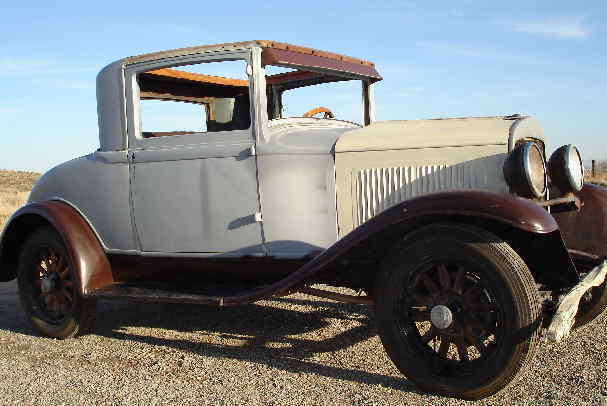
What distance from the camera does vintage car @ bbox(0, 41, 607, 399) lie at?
2910mm

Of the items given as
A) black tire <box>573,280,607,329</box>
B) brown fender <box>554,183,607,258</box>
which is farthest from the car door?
black tire <box>573,280,607,329</box>

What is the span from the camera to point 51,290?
14.8 feet

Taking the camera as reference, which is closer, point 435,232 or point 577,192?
point 435,232

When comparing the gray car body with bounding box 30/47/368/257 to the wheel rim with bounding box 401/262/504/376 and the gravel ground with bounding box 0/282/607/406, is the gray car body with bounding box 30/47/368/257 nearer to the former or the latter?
the gravel ground with bounding box 0/282/607/406

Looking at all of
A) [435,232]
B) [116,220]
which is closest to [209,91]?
[116,220]

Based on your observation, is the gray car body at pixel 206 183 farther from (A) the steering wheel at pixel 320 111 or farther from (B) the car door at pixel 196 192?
(A) the steering wheel at pixel 320 111

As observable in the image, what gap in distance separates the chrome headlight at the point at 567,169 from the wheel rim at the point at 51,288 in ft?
11.4

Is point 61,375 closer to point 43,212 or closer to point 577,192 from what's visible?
point 43,212

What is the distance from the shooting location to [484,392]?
284cm

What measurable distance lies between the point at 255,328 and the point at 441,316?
6.59 ft

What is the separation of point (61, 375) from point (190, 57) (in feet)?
7.14

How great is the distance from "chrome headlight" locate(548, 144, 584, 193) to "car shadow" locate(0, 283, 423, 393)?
163 cm

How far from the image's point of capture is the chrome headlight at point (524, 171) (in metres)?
3.16

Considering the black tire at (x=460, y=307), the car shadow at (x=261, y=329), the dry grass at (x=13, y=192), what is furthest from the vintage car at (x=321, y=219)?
the dry grass at (x=13, y=192)
